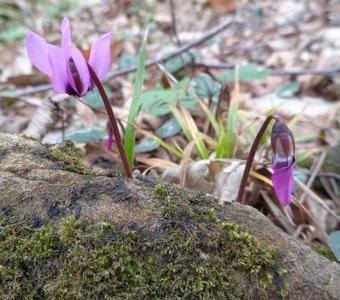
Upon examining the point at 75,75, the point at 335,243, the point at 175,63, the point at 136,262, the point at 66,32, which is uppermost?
the point at 66,32

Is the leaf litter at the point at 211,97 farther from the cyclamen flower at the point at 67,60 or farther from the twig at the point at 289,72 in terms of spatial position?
the cyclamen flower at the point at 67,60

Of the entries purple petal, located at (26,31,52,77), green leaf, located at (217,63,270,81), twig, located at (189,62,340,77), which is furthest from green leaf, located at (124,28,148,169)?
twig, located at (189,62,340,77)

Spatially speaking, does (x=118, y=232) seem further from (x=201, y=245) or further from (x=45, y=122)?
(x=45, y=122)

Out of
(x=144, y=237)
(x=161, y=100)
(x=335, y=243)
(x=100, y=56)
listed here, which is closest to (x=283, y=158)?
(x=335, y=243)

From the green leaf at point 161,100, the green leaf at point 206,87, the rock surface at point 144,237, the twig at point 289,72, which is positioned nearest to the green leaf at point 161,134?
the green leaf at point 161,100

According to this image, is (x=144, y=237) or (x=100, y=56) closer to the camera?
(x=144, y=237)

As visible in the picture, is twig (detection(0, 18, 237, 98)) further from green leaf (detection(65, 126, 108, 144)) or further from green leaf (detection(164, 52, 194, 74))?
green leaf (detection(65, 126, 108, 144))

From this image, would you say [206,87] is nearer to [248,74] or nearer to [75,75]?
[248,74]
